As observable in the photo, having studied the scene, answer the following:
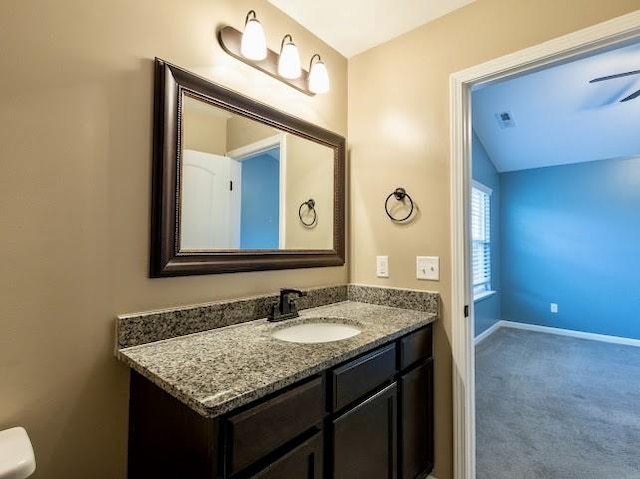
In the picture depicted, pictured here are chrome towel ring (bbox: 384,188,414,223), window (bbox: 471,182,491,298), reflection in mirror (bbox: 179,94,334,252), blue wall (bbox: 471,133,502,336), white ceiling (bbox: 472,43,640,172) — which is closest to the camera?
reflection in mirror (bbox: 179,94,334,252)

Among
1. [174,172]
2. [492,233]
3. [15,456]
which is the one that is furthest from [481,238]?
[15,456]

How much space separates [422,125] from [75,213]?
1596 mm

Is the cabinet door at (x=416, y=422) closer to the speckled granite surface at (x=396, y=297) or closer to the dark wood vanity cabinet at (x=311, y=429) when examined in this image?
the dark wood vanity cabinet at (x=311, y=429)

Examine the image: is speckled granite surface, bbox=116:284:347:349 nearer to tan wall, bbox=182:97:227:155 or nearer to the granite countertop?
the granite countertop

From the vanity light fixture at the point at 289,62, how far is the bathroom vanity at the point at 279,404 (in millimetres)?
1200

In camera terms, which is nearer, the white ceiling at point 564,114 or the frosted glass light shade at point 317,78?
the frosted glass light shade at point 317,78

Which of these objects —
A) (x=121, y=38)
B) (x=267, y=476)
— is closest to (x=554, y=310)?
(x=267, y=476)

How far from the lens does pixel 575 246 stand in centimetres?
445

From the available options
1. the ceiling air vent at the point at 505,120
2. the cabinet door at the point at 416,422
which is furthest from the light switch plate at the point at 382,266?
the ceiling air vent at the point at 505,120

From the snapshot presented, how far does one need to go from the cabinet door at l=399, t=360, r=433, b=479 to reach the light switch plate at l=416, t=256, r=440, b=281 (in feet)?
1.39

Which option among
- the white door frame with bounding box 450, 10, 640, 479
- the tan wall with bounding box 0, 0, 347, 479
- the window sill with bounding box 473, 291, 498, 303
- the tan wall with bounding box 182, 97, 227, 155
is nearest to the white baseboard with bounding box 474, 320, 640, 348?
the window sill with bounding box 473, 291, 498, 303

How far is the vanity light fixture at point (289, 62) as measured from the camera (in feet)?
5.18

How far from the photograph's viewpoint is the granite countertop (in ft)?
2.60

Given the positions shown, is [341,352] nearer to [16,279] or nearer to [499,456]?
[16,279]
